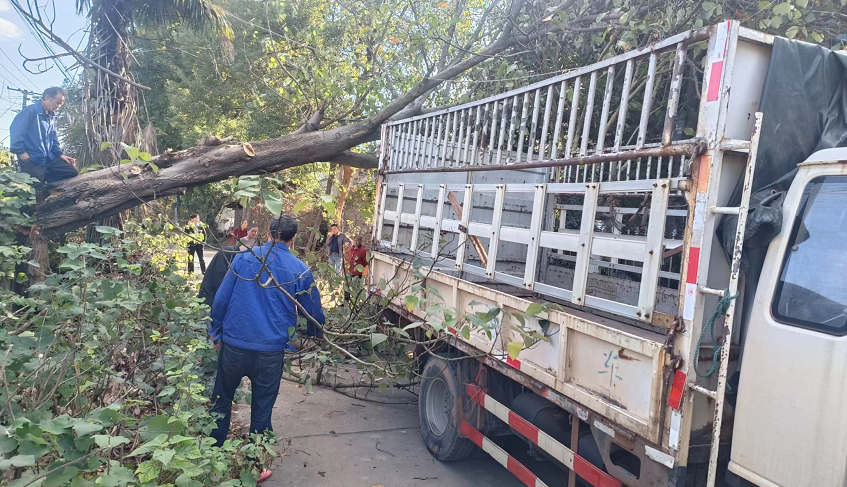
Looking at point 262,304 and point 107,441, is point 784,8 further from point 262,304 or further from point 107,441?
point 107,441

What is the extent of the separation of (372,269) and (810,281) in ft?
14.2

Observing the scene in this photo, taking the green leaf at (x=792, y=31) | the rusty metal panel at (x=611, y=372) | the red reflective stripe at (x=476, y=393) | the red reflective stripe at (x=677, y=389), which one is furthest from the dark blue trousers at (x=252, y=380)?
the green leaf at (x=792, y=31)

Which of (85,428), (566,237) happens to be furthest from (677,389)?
(85,428)

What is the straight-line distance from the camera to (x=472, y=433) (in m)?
4.07

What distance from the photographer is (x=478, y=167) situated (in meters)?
4.12

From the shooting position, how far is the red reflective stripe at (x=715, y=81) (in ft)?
7.86

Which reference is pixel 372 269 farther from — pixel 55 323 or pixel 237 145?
pixel 55 323

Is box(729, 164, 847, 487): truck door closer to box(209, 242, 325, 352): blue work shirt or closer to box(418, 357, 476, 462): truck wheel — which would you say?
box(418, 357, 476, 462): truck wheel

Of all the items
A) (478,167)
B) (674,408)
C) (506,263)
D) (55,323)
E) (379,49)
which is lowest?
(55,323)

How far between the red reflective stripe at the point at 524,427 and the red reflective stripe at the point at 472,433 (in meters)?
0.54

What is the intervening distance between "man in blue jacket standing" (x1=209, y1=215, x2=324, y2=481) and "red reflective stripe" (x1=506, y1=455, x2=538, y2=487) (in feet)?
5.36

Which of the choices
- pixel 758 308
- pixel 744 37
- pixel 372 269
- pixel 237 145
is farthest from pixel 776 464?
pixel 237 145

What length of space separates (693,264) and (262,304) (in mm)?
2680

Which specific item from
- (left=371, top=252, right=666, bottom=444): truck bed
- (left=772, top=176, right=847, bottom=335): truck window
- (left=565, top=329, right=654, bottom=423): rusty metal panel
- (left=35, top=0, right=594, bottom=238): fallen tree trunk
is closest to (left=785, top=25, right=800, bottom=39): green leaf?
(left=35, top=0, right=594, bottom=238): fallen tree trunk
